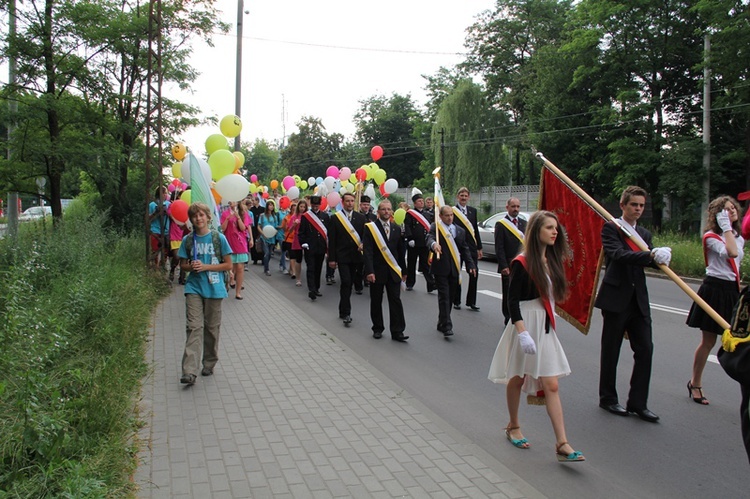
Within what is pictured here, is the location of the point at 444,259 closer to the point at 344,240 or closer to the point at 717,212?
the point at 344,240

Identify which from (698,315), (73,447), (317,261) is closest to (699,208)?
(317,261)

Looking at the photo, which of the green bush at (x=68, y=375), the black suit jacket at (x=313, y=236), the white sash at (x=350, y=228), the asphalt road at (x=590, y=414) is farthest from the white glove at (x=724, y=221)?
the black suit jacket at (x=313, y=236)

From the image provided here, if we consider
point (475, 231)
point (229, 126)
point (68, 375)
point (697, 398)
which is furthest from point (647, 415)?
point (229, 126)

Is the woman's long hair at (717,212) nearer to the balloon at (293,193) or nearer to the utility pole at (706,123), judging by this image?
the balloon at (293,193)

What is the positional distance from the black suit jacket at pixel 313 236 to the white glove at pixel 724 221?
25.2 feet

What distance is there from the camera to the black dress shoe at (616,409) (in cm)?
538

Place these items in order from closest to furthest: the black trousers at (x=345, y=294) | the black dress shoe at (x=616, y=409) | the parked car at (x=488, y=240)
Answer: the black dress shoe at (x=616, y=409) → the black trousers at (x=345, y=294) → the parked car at (x=488, y=240)

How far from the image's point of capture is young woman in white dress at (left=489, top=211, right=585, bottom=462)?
4277 mm

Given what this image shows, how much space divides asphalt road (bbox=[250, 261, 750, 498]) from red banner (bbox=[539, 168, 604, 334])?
888 mm

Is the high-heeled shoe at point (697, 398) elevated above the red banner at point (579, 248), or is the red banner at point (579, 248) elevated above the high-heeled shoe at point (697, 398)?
the red banner at point (579, 248)

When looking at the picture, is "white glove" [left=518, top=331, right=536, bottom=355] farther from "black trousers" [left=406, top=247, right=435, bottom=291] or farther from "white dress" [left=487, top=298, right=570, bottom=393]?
"black trousers" [left=406, top=247, right=435, bottom=291]

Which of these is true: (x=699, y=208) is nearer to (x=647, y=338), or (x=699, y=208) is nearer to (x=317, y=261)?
(x=317, y=261)

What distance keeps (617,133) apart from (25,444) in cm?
3115

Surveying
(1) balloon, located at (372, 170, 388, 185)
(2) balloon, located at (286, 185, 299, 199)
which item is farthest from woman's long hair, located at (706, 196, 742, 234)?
(2) balloon, located at (286, 185, 299, 199)
